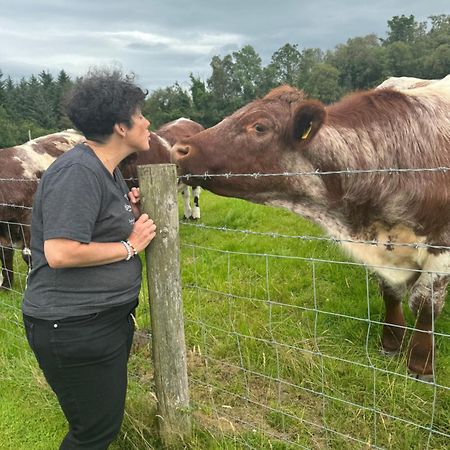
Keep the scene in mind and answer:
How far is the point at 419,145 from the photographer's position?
3.56 metres

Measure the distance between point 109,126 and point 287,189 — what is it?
5.98 ft

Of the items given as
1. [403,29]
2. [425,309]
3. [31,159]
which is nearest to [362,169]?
[425,309]

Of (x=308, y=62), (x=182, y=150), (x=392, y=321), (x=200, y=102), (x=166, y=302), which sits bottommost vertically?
(x=392, y=321)

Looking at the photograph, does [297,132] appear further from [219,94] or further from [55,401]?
[219,94]

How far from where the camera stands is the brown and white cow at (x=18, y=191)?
6137 mm

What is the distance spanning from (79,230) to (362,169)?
2.26 m

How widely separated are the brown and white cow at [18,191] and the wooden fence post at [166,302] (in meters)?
3.64

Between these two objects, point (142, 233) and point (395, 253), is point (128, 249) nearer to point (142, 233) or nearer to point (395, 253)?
point (142, 233)

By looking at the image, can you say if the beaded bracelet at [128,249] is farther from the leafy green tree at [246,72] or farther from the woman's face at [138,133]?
the leafy green tree at [246,72]

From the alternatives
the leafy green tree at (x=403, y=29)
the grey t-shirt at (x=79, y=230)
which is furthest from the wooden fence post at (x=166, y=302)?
the leafy green tree at (x=403, y=29)

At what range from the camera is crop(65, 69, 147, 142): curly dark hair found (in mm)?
2119

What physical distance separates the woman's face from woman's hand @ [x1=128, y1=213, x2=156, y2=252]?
1.17 ft

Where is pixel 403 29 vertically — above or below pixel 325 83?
above

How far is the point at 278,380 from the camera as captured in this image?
2695mm
